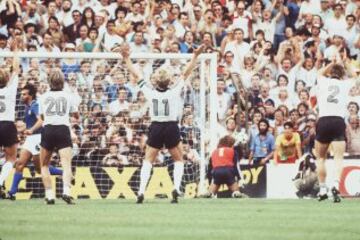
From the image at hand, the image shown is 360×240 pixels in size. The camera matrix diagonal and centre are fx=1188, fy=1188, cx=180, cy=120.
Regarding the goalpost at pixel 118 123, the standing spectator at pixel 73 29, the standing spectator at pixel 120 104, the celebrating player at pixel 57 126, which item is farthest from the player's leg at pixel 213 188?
the standing spectator at pixel 73 29

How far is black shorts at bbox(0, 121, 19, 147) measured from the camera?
20797mm

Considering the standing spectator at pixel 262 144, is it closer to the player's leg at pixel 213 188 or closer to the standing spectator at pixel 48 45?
the player's leg at pixel 213 188

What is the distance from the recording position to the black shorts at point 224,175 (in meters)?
23.4

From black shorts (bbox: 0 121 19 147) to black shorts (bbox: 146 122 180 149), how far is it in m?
2.49

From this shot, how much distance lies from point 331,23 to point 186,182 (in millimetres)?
6786

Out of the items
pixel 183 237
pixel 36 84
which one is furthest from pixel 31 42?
pixel 183 237

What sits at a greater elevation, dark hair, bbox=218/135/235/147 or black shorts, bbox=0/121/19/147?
black shorts, bbox=0/121/19/147

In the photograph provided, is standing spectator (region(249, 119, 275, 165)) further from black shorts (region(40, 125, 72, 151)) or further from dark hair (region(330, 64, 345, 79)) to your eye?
black shorts (region(40, 125, 72, 151))

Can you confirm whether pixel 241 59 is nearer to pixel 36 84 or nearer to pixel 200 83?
pixel 200 83

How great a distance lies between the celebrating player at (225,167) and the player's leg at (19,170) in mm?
3897

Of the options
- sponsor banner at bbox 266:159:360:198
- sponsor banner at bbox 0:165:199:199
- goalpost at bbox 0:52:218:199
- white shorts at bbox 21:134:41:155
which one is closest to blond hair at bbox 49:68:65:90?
white shorts at bbox 21:134:41:155

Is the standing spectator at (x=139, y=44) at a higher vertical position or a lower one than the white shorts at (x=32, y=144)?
higher

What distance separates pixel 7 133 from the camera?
20812 mm

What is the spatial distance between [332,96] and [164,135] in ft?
9.64
